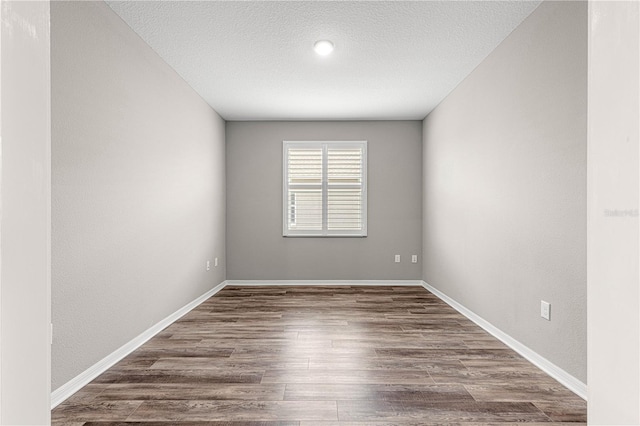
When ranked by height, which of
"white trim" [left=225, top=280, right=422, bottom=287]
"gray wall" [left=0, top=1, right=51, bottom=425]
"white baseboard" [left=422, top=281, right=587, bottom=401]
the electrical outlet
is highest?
→ "gray wall" [left=0, top=1, right=51, bottom=425]

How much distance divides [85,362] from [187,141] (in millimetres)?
2521

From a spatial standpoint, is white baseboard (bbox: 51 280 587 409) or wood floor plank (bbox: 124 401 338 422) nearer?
wood floor plank (bbox: 124 401 338 422)

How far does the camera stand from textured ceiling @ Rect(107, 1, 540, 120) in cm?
266

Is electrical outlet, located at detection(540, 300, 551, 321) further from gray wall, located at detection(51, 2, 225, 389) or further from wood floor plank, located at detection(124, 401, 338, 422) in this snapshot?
gray wall, located at detection(51, 2, 225, 389)

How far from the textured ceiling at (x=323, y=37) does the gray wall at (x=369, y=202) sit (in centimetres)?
97

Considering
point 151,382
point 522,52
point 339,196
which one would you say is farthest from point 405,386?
point 339,196

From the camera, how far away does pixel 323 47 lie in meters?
3.18

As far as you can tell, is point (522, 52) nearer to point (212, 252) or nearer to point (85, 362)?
point (85, 362)

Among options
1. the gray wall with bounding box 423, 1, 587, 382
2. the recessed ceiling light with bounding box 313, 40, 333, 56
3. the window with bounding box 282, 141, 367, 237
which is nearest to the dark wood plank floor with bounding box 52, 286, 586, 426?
the gray wall with bounding box 423, 1, 587, 382

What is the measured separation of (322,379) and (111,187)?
2.00 metres

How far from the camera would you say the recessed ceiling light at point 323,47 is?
3113mm

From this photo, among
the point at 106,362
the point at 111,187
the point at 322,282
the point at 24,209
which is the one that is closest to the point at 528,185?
the point at 24,209

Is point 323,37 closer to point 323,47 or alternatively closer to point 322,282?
point 323,47
